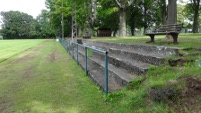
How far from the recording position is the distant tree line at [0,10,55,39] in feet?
293

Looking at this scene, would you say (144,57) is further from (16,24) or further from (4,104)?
(16,24)

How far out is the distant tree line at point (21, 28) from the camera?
8944cm

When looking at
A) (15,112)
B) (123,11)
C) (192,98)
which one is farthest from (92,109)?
(123,11)

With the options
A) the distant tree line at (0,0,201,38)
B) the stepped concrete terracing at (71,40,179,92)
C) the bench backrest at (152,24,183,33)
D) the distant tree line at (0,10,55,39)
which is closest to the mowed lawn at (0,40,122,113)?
the stepped concrete terracing at (71,40,179,92)

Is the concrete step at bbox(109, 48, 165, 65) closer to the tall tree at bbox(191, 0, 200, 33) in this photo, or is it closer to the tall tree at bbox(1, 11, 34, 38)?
the tall tree at bbox(191, 0, 200, 33)

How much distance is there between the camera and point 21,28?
9169cm

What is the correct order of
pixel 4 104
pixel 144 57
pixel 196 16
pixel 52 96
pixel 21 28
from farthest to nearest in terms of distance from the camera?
pixel 21 28, pixel 196 16, pixel 144 57, pixel 52 96, pixel 4 104

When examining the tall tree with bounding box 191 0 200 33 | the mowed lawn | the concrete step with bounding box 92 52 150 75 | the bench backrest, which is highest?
the tall tree with bounding box 191 0 200 33

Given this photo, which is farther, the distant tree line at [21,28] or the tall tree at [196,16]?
the distant tree line at [21,28]

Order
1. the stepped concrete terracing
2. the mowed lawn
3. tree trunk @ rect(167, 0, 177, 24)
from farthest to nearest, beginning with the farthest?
tree trunk @ rect(167, 0, 177, 24) < the stepped concrete terracing < the mowed lawn

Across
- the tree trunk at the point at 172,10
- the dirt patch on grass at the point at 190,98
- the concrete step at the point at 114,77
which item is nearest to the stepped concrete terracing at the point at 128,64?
the concrete step at the point at 114,77

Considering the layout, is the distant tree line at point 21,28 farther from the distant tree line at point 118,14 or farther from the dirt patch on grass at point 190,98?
the dirt patch on grass at point 190,98

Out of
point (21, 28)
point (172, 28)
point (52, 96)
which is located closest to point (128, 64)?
point (52, 96)

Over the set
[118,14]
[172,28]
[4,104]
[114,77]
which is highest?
[118,14]
